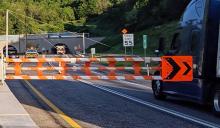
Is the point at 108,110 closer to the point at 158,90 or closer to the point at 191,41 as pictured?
the point at 191,41

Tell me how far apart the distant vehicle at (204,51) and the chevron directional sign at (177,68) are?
191mm

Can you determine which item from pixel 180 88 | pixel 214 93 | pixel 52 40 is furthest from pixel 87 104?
pixel 52 40

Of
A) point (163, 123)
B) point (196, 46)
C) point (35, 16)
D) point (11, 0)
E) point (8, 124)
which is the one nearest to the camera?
point (8, 124)

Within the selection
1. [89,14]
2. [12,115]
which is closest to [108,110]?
[12,115]

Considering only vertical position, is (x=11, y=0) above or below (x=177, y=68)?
above

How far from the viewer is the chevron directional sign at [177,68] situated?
1558 cm

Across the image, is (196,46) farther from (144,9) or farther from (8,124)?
(144,9)

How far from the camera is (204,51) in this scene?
14547mm

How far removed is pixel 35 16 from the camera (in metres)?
150

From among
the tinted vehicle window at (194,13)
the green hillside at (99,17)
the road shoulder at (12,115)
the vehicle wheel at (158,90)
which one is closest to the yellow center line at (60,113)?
the road shoulder at (12,115)

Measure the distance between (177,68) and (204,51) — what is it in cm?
199

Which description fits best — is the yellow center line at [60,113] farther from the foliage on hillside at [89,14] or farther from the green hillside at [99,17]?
the foliage on hillside at [89,14]

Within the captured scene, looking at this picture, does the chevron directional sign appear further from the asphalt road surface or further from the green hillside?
the green hillside

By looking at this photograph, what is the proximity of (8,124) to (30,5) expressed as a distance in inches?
5653
